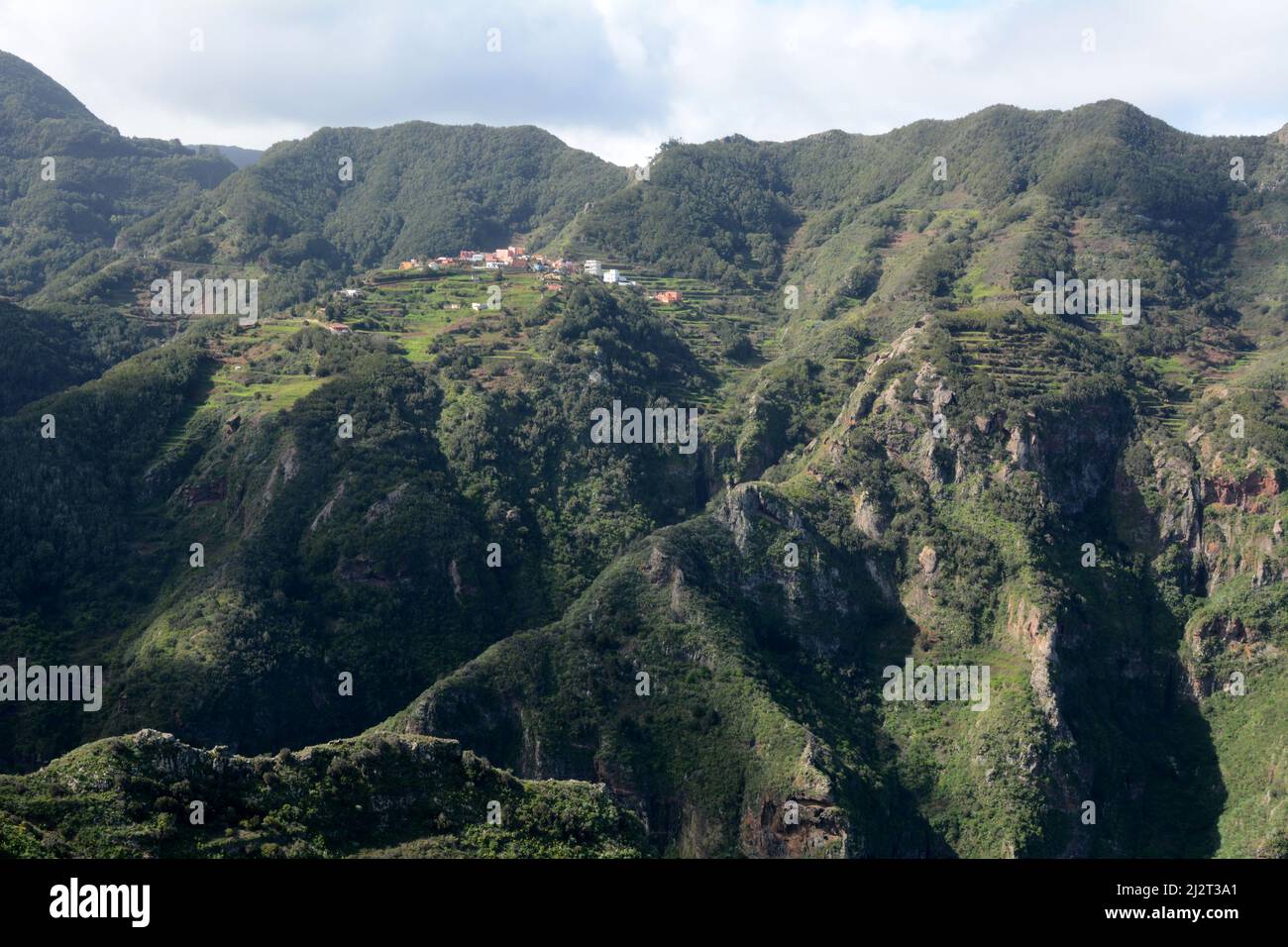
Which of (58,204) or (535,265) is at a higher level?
(58,204)

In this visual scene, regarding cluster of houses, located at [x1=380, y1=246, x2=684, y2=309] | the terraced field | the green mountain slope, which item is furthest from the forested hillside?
the green mountain slope

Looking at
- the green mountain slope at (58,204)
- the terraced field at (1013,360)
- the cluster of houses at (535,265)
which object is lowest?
the terraced field at (1013,360)

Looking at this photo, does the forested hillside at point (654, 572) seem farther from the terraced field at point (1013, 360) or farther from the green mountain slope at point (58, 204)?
the green mountain slope at point (58, 204)

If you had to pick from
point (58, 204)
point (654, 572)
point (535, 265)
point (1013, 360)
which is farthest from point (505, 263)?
point (58, 204)

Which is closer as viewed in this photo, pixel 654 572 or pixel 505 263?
pixel 654 572

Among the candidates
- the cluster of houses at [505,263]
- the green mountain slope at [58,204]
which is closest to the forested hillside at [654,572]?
the cluster of houses at [505,263]

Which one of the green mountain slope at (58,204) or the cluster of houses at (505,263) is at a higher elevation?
the green mountain slope at (58,204)

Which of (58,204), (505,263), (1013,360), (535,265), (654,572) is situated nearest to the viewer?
(654,572)

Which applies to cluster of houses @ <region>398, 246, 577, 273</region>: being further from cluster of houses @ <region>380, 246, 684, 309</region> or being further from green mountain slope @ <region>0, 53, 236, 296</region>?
green mountain slope @ <region>0, 53, 236, 296</region>

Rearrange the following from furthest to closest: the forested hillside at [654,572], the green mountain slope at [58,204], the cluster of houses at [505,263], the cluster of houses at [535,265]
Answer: the green mountain slope at [58,204] → the cluster of houses at [535,265] → the cluster of houses at [505,263] → the forested hillside at [654,572]

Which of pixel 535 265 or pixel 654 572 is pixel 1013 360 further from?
pixel 535 265

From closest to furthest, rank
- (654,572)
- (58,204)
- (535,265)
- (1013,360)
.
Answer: (654,572) < (1013,360) < (535,265) < (58,204)

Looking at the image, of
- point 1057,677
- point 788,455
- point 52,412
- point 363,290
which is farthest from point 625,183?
point 1057,677
